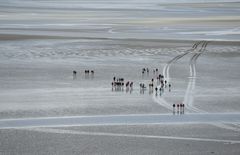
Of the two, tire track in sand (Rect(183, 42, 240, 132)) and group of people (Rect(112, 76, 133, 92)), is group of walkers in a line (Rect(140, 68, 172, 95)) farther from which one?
tire track in sand (Rect(183, 42, 240, 132))

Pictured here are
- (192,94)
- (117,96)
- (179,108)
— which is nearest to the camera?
(179,108)

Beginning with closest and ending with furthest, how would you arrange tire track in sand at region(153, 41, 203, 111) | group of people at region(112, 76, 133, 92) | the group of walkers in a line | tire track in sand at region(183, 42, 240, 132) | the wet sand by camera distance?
the wet sand < tire track in sand at region(183, 42, 240, 132) < tire track in sand at region(153, 41, 203, 111) < the group of walkers in a line < group of people at region(112, 76, 133, 92)

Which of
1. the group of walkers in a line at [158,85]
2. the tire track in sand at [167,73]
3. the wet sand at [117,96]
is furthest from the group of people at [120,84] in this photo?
the tire track in sand at [167,73]

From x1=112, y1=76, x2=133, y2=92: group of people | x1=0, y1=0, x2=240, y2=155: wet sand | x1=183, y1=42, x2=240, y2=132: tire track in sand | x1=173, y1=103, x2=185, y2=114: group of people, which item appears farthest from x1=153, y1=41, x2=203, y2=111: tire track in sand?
x1=112, y1=76, x2=133, y2=92: group of people

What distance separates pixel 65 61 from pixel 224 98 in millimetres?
17828

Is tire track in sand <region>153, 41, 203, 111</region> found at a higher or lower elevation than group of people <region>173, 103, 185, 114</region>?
higher

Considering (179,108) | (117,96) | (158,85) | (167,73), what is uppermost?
(167,73)

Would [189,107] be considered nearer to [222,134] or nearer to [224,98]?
[224,98]

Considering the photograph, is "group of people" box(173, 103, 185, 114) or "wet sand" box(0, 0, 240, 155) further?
"group of people" box(173, 103, 185, 114)

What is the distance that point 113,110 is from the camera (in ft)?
96.8

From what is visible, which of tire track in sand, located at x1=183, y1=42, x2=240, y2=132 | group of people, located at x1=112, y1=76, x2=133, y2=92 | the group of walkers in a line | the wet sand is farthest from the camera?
group of people, located at x1=112, y1=76, x2=133, y2=92

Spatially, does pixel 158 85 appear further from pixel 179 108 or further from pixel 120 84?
pixel 179 108

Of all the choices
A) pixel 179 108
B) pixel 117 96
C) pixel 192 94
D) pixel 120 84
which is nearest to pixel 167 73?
pixel 120 84

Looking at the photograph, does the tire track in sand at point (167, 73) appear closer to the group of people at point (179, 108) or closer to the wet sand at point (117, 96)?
the wet sand at point (117, 96)
